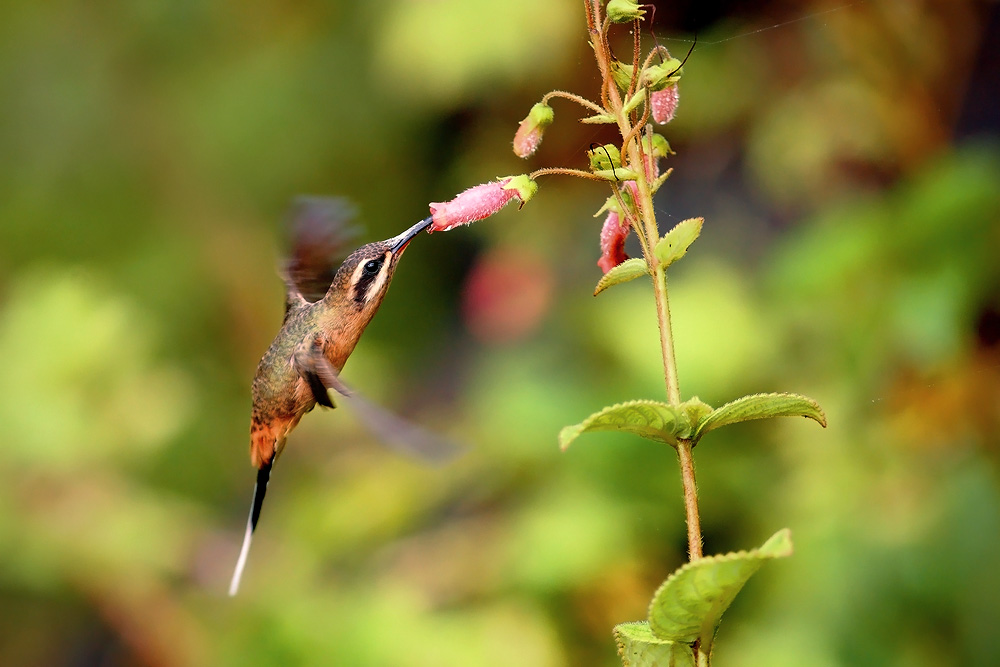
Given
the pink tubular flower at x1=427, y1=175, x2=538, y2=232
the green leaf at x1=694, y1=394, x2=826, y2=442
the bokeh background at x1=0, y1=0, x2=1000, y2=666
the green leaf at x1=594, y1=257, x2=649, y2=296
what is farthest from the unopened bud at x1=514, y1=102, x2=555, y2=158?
the bokeh background at x1=0, y1=0, x2=1000, y2=666

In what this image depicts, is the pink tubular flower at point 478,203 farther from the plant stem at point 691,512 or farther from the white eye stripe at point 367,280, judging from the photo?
the plant stem at point 691,512

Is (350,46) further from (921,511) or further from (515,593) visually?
(921,511)

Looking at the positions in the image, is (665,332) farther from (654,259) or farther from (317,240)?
(317,240)

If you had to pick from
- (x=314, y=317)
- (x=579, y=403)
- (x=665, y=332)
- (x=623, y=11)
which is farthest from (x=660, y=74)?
(x=579, y=403)

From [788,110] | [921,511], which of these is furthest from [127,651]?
[788,110]

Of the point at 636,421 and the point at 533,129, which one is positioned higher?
the point at 533,129

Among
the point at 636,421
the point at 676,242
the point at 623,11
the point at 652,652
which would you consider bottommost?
the point at 652,652
